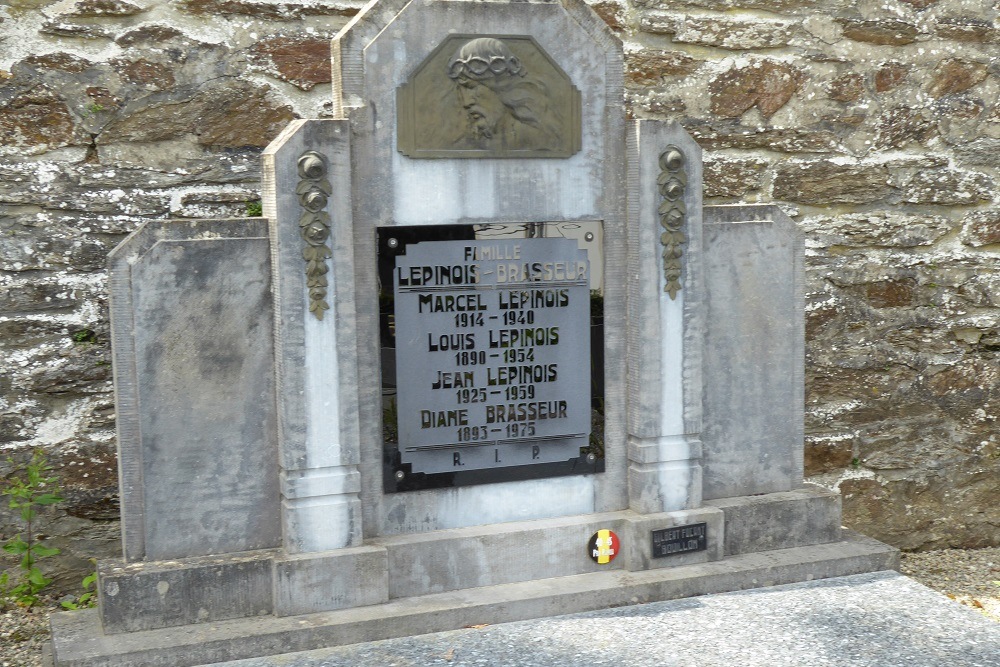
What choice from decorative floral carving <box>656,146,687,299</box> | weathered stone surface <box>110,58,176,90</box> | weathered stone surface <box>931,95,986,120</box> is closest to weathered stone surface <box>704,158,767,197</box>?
weathered stone surface <box>931,95,986,120</box>

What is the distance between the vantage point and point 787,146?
5.09 meters

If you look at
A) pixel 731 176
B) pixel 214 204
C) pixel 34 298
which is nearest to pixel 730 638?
pixel 731 176

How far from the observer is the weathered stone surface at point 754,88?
5.00 meters

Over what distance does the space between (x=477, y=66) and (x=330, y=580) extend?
1671 millimetres

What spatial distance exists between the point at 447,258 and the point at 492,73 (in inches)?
23.9

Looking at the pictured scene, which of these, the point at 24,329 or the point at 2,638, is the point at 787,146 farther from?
the point at 2,638

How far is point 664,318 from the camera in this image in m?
3.71

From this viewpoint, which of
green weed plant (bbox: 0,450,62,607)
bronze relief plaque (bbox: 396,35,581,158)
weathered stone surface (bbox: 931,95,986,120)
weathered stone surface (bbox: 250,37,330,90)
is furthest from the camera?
weathered stone surface (bbox: 931,95,986,120)

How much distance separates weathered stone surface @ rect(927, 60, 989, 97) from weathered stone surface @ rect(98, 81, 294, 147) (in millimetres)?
3088

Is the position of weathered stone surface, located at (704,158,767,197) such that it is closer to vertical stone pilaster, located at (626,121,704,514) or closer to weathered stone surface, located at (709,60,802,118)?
weathered stone surface, located at (709,60,802,118)

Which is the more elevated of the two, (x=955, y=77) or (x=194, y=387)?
(x=955, y=77)

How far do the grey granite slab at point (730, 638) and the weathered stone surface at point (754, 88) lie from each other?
2.40m

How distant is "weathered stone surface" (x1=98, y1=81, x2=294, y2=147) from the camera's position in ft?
14.0

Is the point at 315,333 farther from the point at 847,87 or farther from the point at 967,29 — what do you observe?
the point at 967,29
